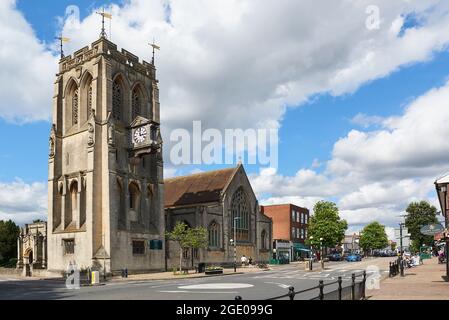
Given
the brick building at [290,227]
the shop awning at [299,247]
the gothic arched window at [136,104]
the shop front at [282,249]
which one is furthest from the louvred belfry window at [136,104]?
the shop awning at [299,247]

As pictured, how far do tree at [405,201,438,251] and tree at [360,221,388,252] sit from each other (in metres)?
16.9

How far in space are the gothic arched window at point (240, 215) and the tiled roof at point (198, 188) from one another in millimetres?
2826

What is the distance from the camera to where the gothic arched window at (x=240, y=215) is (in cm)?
6762

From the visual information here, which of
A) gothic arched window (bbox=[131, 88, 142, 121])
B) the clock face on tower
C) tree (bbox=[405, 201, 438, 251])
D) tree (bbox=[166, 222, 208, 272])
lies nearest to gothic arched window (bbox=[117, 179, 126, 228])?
the clock face on tower

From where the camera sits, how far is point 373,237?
141500mm

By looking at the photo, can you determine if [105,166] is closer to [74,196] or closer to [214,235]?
[74,196]

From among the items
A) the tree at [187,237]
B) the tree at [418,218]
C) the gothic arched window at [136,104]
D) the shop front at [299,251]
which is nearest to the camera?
the tree at [187,237]

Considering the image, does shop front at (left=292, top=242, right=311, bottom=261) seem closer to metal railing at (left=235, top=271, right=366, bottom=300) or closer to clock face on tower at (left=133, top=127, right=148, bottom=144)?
clock face on tower at (left=133, top=127, right=148, bottom=144)

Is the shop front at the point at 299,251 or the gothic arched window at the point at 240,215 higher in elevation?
the gothic arched window at the point at 240,215

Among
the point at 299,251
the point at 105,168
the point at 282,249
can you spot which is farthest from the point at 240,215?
the point at 299,251

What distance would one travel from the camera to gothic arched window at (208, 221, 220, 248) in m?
61.9

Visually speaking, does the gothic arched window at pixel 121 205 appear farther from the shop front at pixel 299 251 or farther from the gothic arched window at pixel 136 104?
the shop front at pixel 299 251
